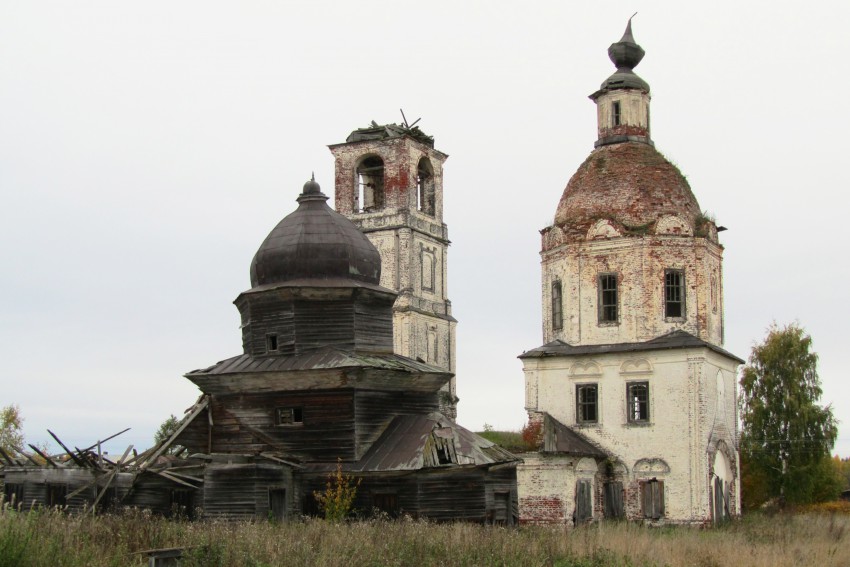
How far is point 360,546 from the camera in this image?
56.2 ft

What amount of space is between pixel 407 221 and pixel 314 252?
22.8 m

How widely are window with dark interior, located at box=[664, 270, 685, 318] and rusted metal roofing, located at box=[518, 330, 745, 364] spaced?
648mm

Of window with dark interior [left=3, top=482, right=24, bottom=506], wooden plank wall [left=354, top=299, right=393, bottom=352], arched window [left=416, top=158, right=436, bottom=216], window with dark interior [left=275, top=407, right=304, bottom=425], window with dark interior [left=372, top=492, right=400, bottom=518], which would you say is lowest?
window with dark interior [left=372, top=492, right=400, bottom=518]

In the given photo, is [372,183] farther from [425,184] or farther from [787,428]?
[787,428]

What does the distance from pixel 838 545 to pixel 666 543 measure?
385 cm

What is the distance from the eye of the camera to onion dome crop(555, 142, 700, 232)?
1410 inches

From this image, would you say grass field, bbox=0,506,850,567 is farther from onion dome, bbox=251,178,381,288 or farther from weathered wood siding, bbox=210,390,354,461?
onion dome, bbox=251,178,381,288

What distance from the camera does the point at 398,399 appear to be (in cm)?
2747

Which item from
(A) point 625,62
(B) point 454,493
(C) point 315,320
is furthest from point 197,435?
(A) point 625,62

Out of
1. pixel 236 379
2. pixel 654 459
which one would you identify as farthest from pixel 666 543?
pixel 654 459

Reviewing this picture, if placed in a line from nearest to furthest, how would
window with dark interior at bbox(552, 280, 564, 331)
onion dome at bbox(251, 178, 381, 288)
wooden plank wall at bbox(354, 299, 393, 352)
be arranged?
wooden plank wall at bbox(354, 299, 393, 352) → onion dome at bbox(251, 178, 381, 288) → window with dark interior at bbox(552, 280, 564, 331)

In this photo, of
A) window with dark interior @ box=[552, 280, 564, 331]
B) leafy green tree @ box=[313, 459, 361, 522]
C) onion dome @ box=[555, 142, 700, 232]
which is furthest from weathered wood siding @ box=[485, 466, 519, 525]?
onion dome @ box=[555, 142, 700, 232]

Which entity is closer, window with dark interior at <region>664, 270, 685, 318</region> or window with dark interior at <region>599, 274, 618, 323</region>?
window with dark interior at <region>664, 270, 685, 318</region>

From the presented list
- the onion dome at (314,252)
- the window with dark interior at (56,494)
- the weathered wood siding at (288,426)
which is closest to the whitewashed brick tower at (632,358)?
the onion dome at (314,252)
